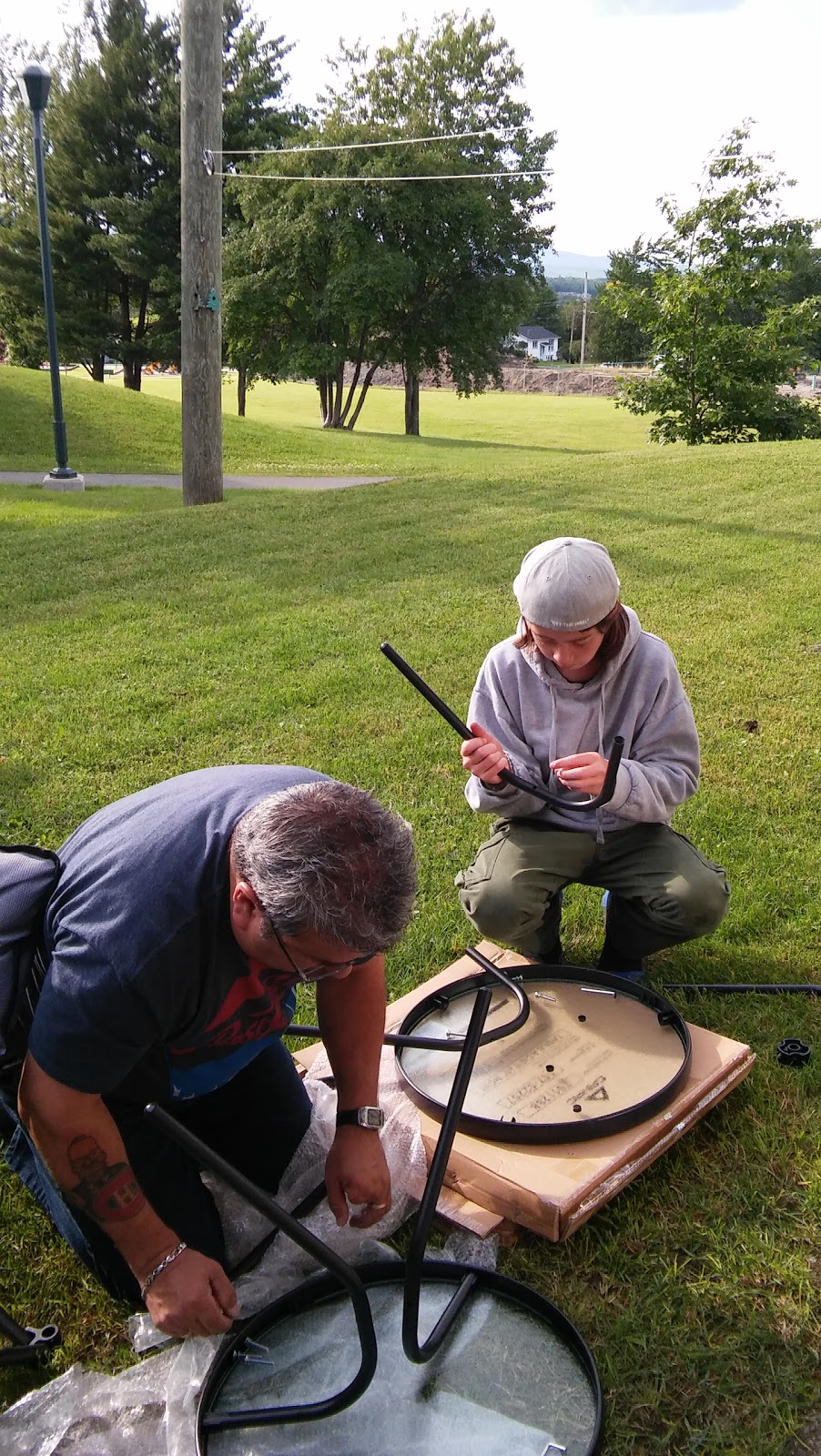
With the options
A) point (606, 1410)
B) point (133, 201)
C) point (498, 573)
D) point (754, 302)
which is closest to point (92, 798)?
point (606, 1410)

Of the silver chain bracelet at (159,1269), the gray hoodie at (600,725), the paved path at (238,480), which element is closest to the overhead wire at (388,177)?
the paved path at (238,480)

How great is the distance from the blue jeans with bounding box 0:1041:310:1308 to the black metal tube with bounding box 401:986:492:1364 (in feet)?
1.34

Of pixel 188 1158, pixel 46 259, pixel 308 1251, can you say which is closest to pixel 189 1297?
pixel 308 1251

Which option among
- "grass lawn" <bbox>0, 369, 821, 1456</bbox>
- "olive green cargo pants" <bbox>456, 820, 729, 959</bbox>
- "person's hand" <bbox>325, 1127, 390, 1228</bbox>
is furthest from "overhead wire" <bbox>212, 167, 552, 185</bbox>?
"person's hand" <bbox>325, 1127, 390, 1228</bbox>

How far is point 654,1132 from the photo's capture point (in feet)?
6.48

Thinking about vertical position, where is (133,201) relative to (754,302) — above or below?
above

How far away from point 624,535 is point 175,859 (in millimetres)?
6405

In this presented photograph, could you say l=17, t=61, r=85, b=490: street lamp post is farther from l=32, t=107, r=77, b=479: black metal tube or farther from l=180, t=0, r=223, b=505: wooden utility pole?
l=180, t=0, r=223, b=505: wooden utility pole

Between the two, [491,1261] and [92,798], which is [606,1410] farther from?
[92,798]

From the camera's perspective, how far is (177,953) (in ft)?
4.51

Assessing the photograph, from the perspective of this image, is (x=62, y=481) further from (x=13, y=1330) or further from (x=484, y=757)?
(x=13, y=1330)

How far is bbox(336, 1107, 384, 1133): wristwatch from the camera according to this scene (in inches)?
69.3

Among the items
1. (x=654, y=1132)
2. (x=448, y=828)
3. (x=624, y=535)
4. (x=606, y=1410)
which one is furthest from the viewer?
(x=624, y=535)

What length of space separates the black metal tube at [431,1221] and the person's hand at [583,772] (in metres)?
0.73
